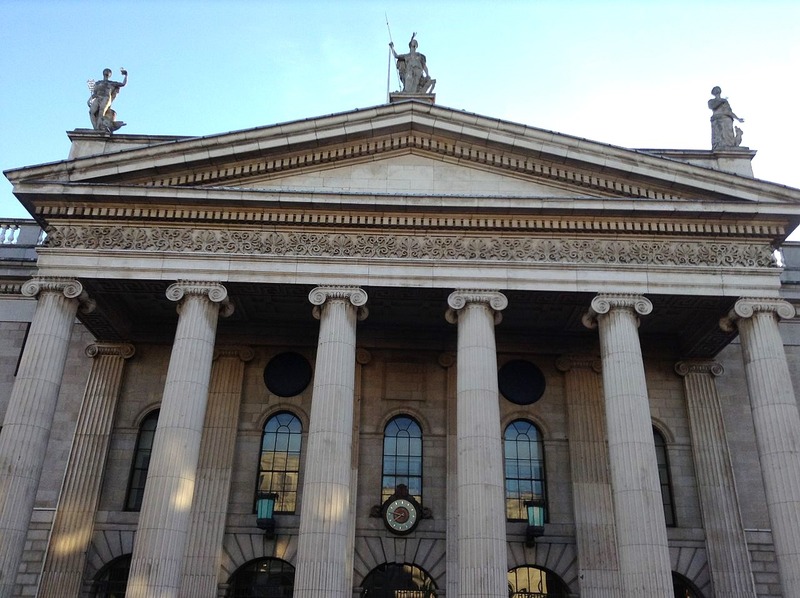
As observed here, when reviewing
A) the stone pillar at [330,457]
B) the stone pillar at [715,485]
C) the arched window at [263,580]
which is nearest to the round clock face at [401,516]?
the stone pillar at [330,457]

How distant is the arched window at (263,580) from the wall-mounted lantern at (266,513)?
0.85m

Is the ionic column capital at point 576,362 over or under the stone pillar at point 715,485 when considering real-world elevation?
over

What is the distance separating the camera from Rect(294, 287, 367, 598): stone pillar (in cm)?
1644

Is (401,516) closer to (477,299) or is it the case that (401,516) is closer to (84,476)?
(477,299)

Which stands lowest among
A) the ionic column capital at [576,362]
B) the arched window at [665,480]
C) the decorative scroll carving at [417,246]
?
the arched window at [665,480]

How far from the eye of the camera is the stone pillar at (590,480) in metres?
20.0

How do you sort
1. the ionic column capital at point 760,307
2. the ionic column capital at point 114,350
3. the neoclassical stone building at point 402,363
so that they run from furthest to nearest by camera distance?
the ionic column capital at point 114,350
the ionic column capital at point 760,307
the neoclassical stone building at point 402,363

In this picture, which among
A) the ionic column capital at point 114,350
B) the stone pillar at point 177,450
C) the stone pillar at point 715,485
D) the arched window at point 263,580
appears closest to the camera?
the stone pillar at point 177,450

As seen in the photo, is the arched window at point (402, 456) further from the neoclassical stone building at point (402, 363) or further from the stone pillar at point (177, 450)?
the stone pillar at point (177, 450)

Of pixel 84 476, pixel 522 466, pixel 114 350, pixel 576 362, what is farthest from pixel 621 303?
pixel 84 476

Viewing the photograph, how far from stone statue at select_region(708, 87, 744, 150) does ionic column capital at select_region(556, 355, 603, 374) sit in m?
7.16

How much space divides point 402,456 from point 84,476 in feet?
29.1

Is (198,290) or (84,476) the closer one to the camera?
(198,290)

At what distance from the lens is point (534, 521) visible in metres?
20.8
